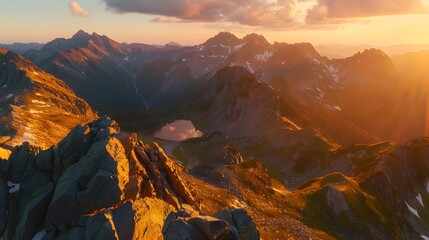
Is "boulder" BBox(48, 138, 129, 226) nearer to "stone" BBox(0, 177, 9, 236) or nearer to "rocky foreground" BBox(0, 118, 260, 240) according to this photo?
"rocky foreground" BBox(0, 118, 260, 240)

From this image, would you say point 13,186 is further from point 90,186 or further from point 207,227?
point 207,227

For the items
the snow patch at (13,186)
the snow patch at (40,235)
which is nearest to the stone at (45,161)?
the snow patch at (13,186)

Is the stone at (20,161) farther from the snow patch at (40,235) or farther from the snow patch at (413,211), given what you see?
the snow patch at (413,211)

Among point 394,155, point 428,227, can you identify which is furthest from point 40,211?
point 394,155

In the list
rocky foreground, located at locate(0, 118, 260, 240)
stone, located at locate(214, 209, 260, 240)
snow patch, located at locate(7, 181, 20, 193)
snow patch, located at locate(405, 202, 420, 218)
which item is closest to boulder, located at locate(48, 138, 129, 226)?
rocky foreground, located at locate(0, 118, 260, 240)

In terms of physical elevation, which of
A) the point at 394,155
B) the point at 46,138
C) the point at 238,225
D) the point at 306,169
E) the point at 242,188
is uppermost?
the point at 238,225

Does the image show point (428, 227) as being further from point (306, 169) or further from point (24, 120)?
point (24, 120)

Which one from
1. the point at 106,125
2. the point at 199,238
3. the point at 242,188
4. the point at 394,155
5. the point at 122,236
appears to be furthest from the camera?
the point at 394,155

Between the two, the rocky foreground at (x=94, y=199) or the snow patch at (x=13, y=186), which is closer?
the rocky foreground at (x=94, y=199)
